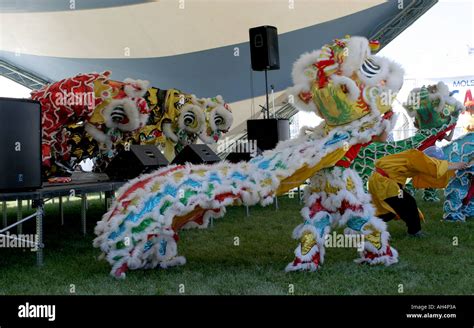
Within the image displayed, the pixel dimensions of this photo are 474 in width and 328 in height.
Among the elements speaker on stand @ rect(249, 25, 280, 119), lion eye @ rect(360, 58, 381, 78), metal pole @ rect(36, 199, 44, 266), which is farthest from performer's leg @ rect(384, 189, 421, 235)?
speaker on stand @ rect(249, 25, 280, 119)

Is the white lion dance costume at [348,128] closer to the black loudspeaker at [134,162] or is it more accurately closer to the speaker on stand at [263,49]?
the black loudspeaker at [134,162]

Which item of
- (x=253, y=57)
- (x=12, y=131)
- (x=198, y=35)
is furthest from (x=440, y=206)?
(x=198, y=35)

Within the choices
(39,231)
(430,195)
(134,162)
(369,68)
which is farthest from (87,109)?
(430,195)

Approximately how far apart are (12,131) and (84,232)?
1874mm

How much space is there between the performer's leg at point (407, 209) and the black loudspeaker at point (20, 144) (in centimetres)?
258

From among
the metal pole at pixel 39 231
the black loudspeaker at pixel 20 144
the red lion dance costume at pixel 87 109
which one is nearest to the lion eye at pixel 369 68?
the black loudspeaker at pixel 20 144

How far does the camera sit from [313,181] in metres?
3.45

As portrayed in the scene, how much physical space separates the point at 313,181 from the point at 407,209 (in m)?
1.31

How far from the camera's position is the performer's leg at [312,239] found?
3.30 m

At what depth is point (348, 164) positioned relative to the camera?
11.1ft

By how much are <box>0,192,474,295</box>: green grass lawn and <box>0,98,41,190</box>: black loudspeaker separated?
23.6 inches

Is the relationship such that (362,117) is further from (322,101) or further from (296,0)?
(296,0)

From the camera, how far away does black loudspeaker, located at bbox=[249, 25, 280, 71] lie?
701cm
